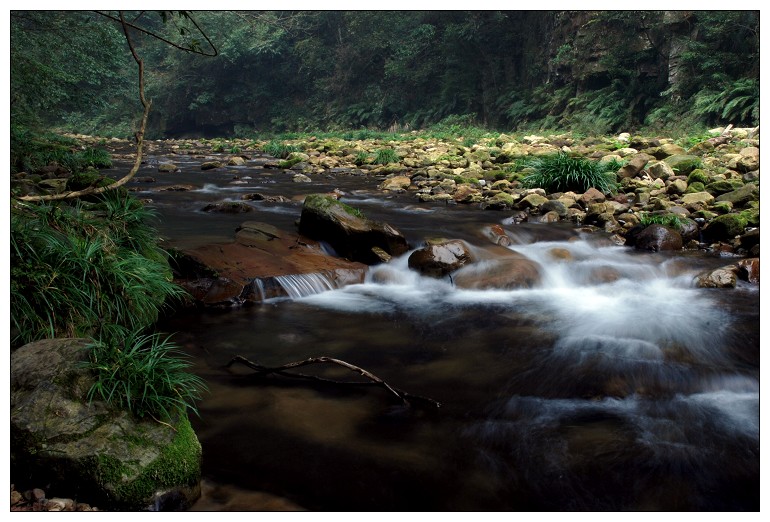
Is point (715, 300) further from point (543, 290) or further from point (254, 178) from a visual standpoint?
point (254, 178)

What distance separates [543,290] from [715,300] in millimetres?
→ 1668

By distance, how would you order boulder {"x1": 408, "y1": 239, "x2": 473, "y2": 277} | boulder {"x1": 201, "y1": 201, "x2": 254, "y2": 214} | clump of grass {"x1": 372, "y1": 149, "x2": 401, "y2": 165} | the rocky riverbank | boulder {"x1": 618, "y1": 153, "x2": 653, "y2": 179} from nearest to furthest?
boulder {"x1": 408, "y1": 239, "x2": 473, "y2": 277}
the rocky riverbank
boulder {"x1": 201, "y1": 201, "x2": 254, "y2": 214}
boulder {"x1": 618, "y1": 153, "x2": 653, "y2": 179}
clump of grass {"x1": 372, "y1": 149, "x2": 401, "y2": 165}

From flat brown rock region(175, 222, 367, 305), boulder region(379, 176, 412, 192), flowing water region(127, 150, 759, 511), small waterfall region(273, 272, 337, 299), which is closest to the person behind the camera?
flowing water region(127, 150, 759, 511)

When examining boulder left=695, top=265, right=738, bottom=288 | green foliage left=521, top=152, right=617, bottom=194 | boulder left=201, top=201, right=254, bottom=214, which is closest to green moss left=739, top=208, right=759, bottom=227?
boulder left=695, top=265, right=738, bottom=288

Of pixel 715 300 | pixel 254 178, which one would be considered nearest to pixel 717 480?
pixel 715 300

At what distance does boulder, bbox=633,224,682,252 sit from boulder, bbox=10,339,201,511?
22.2ft

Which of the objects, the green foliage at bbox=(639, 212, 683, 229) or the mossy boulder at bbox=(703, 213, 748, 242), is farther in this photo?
the green foliage at bbox=(639, 212, 683, 229)

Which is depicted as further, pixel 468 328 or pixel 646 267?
pixel 646 267

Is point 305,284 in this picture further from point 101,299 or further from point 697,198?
point 697,198

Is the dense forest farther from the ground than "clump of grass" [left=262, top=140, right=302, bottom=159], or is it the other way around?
the dense forest

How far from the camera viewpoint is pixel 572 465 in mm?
3068

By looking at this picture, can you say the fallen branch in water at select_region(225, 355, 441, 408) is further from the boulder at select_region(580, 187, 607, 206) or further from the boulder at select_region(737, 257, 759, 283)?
the boulder at select_region(580, 187, 607, 206)

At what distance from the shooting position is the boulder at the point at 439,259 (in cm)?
673

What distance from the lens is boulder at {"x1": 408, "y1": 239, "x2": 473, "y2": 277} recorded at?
6727mm
